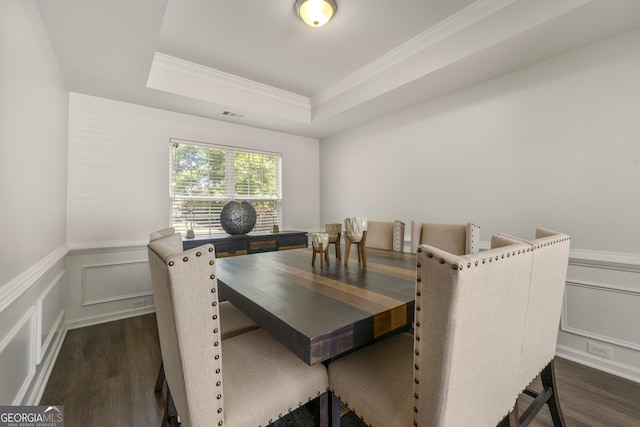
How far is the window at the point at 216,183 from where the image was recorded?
3.36m

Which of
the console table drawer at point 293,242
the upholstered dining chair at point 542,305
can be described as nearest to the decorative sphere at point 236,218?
the console table drawer at point 293,242

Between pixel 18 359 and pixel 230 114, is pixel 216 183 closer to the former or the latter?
pixel 230 114

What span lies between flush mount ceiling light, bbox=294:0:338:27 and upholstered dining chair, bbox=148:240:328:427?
1953mm

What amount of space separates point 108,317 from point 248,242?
1611mm

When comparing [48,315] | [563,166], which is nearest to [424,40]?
[563,166]

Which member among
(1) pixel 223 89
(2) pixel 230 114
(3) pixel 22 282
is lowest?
(3) pixel 22 282

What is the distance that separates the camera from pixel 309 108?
377 cm

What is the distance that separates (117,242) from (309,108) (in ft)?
9.27

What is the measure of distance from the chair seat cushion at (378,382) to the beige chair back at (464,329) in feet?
0.43

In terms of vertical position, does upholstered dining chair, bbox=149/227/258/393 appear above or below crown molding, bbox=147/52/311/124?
below

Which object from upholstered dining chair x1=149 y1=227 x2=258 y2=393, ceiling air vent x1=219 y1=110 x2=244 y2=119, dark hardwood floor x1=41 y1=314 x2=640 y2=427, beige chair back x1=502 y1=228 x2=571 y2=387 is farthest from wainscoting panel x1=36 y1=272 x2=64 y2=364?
beige chair back x1=502 y1=228 x2=571 y2=387

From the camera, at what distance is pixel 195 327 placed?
785mm

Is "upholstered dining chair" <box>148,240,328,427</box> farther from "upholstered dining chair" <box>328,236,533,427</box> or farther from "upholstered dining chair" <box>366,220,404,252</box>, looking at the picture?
"upholstered dining chair" <box>366,220,404,252</box>

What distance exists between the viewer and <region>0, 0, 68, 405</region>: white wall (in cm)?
122
